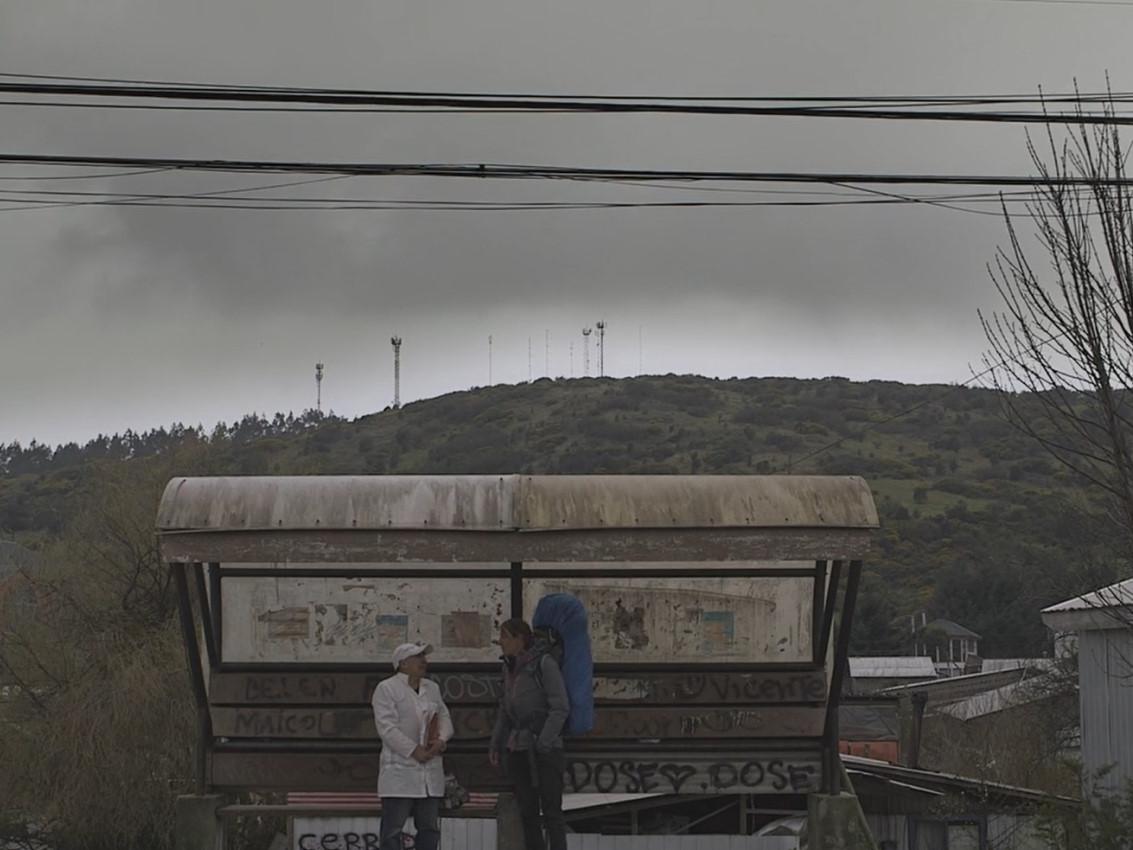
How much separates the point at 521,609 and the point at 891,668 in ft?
174

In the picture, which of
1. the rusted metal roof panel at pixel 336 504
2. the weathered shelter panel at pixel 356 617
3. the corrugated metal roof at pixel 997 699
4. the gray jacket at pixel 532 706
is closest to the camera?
the gray jacket at pixel 532 706

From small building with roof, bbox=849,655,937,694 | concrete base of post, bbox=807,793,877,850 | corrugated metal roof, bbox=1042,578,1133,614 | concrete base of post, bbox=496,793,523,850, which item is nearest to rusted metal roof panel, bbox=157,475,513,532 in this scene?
concrete base of post, bbox=496,793,523,850

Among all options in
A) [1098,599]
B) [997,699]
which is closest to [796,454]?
[997,699]

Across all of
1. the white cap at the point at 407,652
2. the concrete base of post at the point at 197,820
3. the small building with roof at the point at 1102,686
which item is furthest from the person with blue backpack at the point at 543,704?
the small building with roof at the point at 1102,686

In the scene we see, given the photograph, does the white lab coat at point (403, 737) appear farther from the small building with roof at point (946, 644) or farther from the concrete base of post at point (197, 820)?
the small building with roof at point (946, 644)

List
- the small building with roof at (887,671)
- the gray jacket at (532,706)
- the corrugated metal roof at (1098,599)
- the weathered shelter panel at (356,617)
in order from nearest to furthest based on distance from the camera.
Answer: the gray jacket at (532,706), the weathered shelter panel at (356,617), the corrugated metal roof at (1098,599), the small building with roof at (887,671)

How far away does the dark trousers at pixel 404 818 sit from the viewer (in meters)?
10.9

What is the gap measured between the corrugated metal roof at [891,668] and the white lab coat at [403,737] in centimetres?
5271

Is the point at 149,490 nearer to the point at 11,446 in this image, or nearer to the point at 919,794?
the point at 919,794

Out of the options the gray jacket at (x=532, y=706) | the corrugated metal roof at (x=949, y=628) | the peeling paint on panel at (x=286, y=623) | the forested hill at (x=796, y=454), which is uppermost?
the forested hill at (x=796, y=454)

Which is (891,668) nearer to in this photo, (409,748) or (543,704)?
(543,704)

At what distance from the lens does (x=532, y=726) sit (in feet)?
36.0

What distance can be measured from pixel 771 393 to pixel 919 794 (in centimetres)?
6816

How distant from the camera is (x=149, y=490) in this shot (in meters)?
33.8
